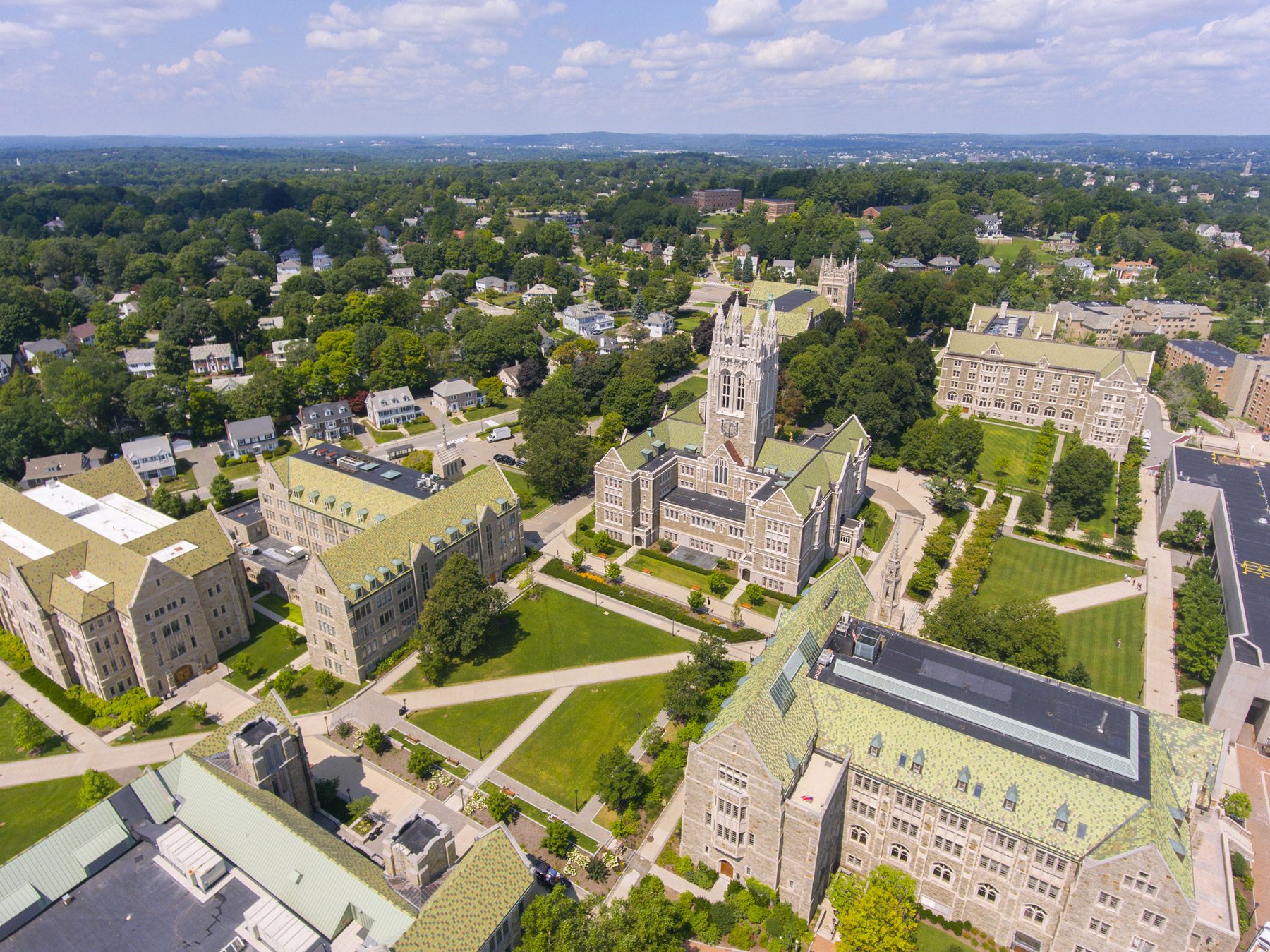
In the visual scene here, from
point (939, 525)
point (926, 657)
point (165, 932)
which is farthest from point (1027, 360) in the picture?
point (165, 932)

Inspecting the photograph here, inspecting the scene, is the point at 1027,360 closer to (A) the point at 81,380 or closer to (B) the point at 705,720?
(B) the point at 705,720

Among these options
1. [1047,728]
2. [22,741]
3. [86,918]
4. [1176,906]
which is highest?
[1047,728]

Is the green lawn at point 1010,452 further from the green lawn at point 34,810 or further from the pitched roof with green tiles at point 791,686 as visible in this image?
the green lawn at point 34,810

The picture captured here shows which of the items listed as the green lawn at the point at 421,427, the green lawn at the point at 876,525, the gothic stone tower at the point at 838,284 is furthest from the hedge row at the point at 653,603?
the gothic stone tower at the point at 838,284

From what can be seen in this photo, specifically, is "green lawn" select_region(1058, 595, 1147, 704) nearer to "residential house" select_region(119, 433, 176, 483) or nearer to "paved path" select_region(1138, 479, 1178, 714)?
"paved path" select_region(1138, 479, 1178, 714)

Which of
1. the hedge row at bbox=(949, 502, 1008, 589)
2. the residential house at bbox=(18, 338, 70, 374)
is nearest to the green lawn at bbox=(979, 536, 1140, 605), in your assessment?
the hedge row at bbox=(949, 502, 1008, 589)

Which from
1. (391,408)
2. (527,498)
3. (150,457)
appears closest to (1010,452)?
(527,498)
